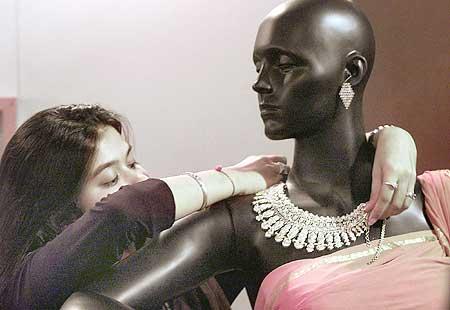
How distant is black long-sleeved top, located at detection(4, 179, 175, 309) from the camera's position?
2.94 feet

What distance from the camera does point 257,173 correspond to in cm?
107

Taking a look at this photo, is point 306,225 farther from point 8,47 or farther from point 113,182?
point 8,47

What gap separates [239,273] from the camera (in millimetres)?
1091

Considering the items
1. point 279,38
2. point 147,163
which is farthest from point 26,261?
point 147,163

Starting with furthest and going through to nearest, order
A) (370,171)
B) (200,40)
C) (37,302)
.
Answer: (200,40) < (370,171) < (37,302)

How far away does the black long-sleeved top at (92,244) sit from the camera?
90 centimetres

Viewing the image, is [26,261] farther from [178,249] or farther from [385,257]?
[385,257]

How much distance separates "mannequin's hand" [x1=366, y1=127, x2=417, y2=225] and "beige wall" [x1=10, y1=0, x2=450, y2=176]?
2.30 ft

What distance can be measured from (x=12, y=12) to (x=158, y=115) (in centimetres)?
39

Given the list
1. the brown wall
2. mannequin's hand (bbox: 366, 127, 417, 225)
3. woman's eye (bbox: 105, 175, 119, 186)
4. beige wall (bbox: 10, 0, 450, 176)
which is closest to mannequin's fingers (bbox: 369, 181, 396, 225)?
mannequin's hand (bbox: 366, 127, 417, 225)

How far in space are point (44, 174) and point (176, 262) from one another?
238mm

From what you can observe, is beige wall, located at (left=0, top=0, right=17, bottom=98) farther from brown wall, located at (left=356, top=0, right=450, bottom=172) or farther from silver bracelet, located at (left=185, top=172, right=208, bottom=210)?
silver bracelet, located at (left=185, top=172, right=208, bottom=210)

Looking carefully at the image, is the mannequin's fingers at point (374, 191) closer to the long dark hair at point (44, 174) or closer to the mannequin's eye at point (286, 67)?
the mannequin's eye at point (286, 67)

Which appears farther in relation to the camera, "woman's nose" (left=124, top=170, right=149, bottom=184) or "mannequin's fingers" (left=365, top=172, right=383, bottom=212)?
"woman's nose" (left=124, top=170, right=149, bottom=184)
